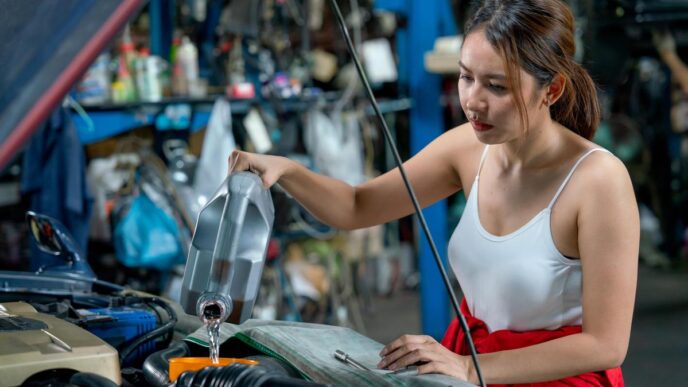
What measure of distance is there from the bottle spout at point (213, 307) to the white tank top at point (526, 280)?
0.67 meters

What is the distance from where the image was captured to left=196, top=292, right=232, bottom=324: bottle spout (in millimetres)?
1067

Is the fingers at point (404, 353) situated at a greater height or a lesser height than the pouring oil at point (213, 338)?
lesser

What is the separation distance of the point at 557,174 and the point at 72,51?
3.12 ft

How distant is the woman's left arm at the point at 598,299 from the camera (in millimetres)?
1437

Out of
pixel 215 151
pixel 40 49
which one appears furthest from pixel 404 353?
pixel 215 151

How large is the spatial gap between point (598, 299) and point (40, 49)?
0.94 metres

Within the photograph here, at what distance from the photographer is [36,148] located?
3.70 m

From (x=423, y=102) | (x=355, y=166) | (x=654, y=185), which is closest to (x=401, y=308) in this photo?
(x=355, y=166)

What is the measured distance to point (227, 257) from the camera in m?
1.06

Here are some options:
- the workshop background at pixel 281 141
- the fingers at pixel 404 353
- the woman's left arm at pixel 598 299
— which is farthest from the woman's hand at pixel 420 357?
the workshop background at pixel 281 141

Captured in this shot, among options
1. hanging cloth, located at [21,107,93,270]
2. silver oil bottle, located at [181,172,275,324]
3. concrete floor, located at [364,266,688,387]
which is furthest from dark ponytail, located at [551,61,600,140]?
concrete floor, located at [364,266,688,387]

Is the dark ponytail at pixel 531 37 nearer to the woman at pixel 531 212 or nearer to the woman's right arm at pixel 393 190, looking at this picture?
the woman at pixel 531 212

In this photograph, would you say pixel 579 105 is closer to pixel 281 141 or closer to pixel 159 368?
pixel 159 368

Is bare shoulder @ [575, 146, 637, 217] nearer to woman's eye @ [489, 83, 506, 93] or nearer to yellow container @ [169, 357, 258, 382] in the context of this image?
woman's eye @ [489, 83, 506, 93]
